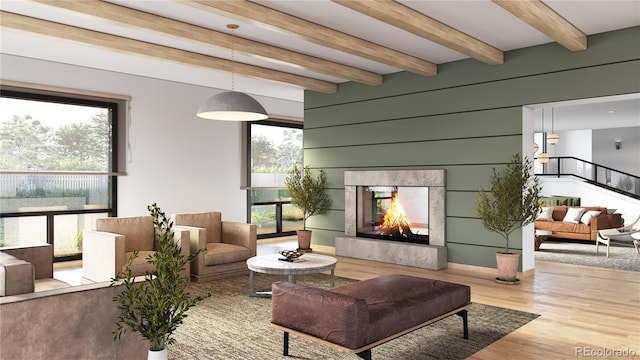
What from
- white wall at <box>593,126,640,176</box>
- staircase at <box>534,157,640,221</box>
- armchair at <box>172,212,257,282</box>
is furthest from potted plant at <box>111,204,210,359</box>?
white wall at <box>593,126,640,176</box>

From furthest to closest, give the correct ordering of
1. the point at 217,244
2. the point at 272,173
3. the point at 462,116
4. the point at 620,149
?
the point at 620,149 → the point at 272,173 → the point at 462,116 → the point at 217,244

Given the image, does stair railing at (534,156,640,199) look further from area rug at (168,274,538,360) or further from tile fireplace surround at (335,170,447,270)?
area rug at (168,274,538,360)

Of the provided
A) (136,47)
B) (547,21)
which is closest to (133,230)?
(136,47)

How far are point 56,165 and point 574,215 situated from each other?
920 cm

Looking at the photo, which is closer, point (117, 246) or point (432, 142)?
point (117, 246)

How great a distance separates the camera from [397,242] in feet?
23.2

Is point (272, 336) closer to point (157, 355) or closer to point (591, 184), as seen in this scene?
point (157, 355)

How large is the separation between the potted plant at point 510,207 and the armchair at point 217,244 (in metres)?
3.04

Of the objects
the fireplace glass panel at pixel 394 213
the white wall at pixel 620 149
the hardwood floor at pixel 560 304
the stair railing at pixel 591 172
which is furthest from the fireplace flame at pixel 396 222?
the white wall at pixel 620 149

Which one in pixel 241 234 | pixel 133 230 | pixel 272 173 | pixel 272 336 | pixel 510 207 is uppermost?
pixel 272 173

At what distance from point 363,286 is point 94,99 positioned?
5.45 metres

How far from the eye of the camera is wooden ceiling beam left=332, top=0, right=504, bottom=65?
164 inches

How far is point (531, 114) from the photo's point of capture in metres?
6.21

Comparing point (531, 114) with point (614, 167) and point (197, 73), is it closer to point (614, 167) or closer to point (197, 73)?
point (197, 73)
